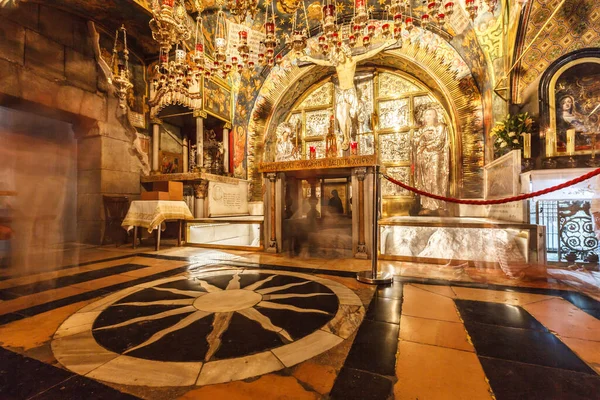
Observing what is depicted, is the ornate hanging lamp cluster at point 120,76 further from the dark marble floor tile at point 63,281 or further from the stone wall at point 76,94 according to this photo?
the dark marble floor tile at point 63,281

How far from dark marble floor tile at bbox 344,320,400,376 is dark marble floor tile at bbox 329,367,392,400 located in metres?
0.05

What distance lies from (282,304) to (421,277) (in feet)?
6.11

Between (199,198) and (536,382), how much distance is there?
22.3 feet

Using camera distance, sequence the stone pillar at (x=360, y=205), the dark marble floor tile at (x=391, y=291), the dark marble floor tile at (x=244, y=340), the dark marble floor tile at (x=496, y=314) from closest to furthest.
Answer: the dark marble floor tile at (x=244, y=340)
the dark marble floor tile at (x=496, y=314)
the dark marble floor tile at (x=391, y=291)
the stone pillar at (x=360, y=205)

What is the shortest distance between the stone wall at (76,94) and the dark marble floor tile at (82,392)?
6.07m

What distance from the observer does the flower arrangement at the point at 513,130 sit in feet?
16.1

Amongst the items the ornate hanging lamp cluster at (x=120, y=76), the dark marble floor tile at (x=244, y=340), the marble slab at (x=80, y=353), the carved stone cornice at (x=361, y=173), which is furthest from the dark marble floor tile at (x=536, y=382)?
the ornate hanging lamp cluster at (x=120, y=76)

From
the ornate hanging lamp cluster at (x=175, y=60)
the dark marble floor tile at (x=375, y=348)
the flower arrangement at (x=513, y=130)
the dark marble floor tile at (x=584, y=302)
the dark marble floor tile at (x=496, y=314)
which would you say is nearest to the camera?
the dark marble floor tile at (x=375, y=348)

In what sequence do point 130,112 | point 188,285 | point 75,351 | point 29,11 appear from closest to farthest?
point 75,351 < point 188,285 < point 29,11 < point 130,112

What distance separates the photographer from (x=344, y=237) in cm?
487

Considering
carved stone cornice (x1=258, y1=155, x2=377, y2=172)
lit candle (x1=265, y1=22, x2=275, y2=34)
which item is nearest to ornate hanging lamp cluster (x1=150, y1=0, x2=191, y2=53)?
lit candle (x1=265, y1=22, x2=275, y2=34)

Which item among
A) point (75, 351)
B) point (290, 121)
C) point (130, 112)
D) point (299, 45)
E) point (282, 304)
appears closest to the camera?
point (75, 351)

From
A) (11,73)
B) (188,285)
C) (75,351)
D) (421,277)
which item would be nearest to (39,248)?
(11,73)

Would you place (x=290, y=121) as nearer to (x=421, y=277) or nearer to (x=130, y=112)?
(x=130, y=112)
